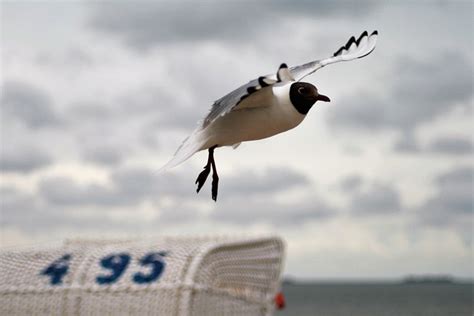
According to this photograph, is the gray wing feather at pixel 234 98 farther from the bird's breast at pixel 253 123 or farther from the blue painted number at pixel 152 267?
the blue painted number at pixel 152 267

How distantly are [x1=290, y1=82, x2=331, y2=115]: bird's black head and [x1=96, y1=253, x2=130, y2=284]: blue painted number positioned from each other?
359 inches

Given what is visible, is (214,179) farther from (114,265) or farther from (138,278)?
(114,265)

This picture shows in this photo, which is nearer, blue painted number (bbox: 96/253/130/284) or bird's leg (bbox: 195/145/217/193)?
bird's leg (bbox: 195/145/217/193)

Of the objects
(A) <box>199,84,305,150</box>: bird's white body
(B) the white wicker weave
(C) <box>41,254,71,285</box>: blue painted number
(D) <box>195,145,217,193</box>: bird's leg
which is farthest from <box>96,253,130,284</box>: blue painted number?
(A) <box>199,84,305,150</box>: bird's white body

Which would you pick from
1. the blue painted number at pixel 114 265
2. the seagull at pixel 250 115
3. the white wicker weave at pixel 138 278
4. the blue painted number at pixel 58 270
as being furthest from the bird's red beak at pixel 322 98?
the blue painted number at pixel 58 270

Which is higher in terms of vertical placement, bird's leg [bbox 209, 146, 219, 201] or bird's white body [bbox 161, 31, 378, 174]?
bird's white body [bbox 161, 31, 378, 174]

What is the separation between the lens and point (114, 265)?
12883 millimetres

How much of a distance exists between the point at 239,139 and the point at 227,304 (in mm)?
9301

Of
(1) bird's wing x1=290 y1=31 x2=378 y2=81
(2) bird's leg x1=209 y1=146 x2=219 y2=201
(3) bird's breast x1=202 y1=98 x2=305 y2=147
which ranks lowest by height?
(2) bird's leg x1=209 y1=146 x2=219 y2=201

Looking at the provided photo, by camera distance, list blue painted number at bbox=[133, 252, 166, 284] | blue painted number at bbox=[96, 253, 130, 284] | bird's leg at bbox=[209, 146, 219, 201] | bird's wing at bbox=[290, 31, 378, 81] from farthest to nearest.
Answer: blue painted number at bbox=[96, 253, 130, 284], blue painted number at bbox=[133, 252, 166, 284], bird's wing at bbox=[290, 31, 378, 81], bird's leg at bbox=[209, 146, 219, 201]

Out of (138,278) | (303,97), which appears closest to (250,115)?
(303,97)

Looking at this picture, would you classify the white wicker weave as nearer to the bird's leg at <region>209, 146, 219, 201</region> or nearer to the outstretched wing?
the outstretched wing

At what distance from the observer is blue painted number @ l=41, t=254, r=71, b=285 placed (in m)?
13.0

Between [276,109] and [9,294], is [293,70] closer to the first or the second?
[276,109]
